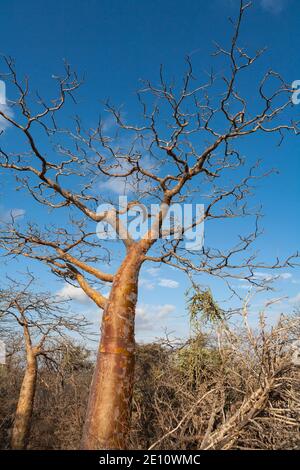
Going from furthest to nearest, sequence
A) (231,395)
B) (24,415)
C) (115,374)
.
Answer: (24,415)
(231,395)
(115,374)

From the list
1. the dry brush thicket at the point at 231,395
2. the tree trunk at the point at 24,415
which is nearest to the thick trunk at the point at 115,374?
the dry brush thicket at the point at 231,395

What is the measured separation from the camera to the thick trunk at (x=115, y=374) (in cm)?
422

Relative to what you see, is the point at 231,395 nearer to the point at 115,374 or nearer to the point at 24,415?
the point at 115,374

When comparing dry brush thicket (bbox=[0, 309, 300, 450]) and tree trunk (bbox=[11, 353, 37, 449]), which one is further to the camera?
tree trunk (bbox=[11, 353, 37, 449])

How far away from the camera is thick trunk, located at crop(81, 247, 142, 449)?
4.22 m

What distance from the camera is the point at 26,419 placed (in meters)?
8.62

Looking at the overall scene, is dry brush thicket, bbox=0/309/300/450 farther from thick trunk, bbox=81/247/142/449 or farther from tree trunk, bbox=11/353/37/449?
tree trunk, bbox=11/353/37/449

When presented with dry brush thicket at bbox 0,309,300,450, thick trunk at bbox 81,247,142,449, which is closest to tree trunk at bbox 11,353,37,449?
dry brush thicket at bbox 0,309,300,450

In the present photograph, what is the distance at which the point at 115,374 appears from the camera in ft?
14.8

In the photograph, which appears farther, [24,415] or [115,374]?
[24,415]

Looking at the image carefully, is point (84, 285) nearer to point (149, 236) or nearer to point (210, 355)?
point (149, 236)

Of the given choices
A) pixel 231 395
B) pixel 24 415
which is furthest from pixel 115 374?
pixel 24 415

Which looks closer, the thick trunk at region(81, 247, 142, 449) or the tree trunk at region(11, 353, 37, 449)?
the thick trunk at region(81, 247, 142, 449)

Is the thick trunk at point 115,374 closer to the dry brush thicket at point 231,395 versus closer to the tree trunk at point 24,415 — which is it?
the dry brush thicket at point 231,395
